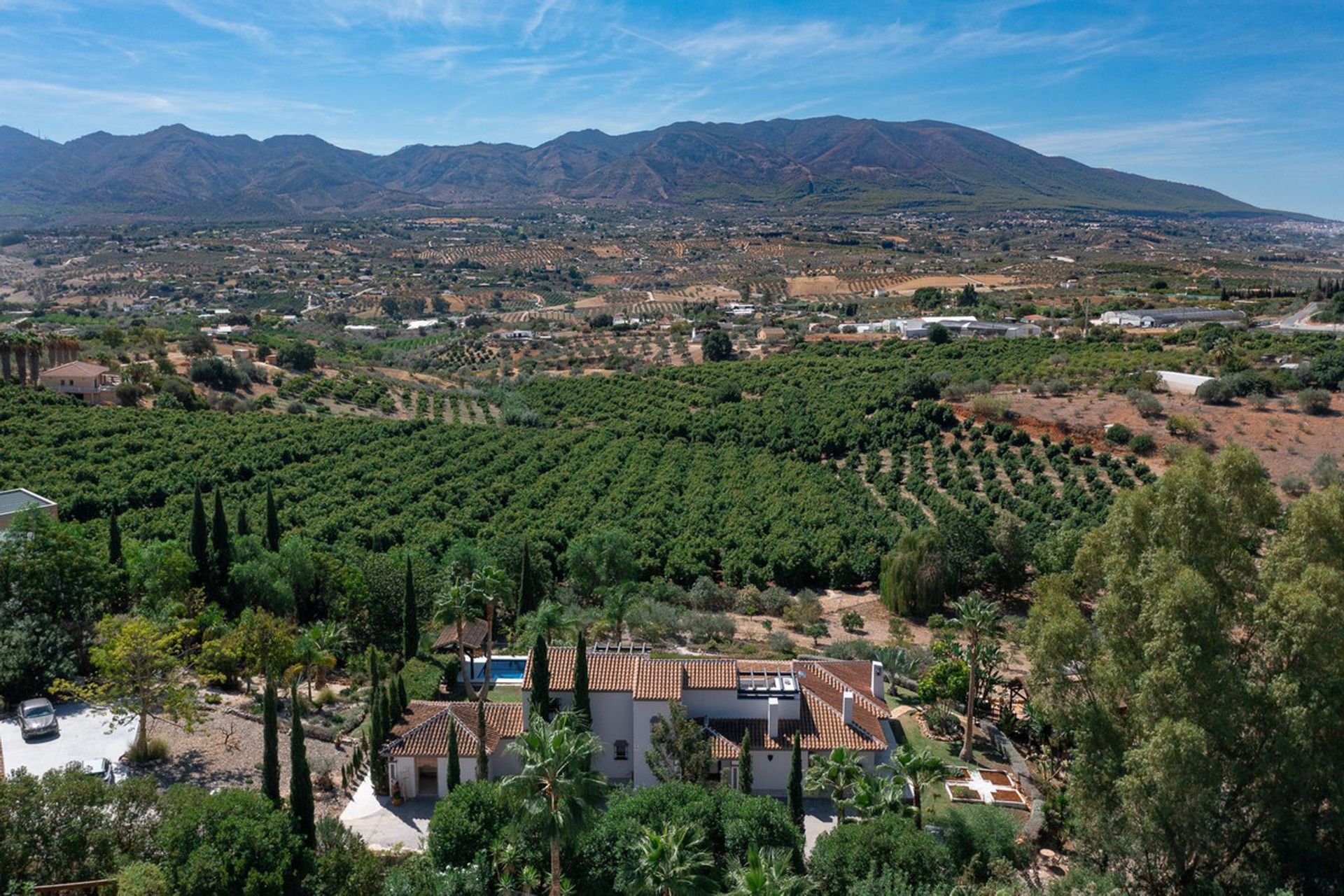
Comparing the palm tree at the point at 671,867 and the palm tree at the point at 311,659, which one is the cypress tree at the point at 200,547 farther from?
the palm tree at the point at 671,867

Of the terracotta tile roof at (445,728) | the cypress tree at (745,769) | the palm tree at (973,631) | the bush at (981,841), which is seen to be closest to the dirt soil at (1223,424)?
the palm tree at (973,631)

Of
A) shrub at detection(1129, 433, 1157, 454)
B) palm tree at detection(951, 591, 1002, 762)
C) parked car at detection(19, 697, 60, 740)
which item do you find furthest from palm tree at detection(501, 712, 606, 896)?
shrub at detection(1129, 433, 1157, 454)

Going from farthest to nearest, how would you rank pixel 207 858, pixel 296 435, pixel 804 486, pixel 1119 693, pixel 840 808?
pixel 296 435 < pixel 804 486 < pixel 840 808 < pixel 1119 693 < pixel 207 858

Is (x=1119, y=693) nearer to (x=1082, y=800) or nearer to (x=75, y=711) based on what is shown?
(x=1082, y=800)

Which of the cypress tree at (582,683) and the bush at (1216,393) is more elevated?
the bush at (1216,393)

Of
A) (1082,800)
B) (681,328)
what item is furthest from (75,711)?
(681,328)

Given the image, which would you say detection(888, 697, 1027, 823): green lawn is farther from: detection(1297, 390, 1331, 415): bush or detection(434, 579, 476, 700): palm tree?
detection(1297, 390, 1331, 415): bush

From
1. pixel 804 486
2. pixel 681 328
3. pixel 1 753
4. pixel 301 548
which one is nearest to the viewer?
pixel 1 753
